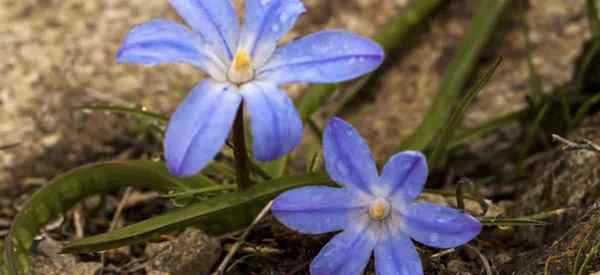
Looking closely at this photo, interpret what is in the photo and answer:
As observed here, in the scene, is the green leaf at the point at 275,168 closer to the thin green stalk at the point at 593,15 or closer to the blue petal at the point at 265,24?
the blue petal at the point at 265,24

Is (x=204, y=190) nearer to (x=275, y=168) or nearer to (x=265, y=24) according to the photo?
(x=275, y=168)

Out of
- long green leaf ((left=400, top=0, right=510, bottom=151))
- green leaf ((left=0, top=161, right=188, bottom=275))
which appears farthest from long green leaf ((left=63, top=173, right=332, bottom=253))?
long green leaf ((left=400, top=0, right=510, bottom=151))

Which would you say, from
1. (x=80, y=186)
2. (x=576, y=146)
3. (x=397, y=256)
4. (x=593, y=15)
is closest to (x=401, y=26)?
(x=593, y=15)

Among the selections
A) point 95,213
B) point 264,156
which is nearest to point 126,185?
point 95,213

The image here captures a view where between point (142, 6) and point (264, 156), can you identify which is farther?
point (142, 6)

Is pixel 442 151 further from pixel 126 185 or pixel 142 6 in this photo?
pixel 142 6

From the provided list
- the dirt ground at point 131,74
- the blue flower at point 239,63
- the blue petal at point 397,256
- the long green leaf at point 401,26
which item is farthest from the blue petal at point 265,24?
the dirt ground at point 131,74
